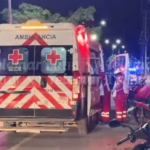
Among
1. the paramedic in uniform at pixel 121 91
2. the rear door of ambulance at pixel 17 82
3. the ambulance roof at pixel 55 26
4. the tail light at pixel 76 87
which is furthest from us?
the paramedic in uniform at pixel 121 91

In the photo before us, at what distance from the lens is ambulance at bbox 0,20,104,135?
9.24m

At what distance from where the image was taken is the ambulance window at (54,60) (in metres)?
9.27

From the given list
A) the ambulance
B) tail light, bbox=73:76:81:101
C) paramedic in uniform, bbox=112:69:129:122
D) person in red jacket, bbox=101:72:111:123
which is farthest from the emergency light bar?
paramedic in uniform, bbox=112:69:129:122

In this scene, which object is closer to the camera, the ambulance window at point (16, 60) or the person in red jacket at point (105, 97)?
the ambulance window at point (16, 60)

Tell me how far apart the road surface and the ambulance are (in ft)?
1.11

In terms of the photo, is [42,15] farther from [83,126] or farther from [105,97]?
[83,126]

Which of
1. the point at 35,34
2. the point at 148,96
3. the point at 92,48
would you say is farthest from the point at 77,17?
the point at 148,96

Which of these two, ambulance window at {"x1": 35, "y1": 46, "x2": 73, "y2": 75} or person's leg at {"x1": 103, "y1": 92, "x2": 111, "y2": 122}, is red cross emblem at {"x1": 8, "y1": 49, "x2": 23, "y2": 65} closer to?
ambulance window at {"x1": 35, "y1": 46, "x2": 73, "y2": 75}

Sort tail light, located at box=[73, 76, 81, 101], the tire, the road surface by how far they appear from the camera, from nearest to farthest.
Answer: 1. the road surface
2. tail light, located at box=[73, 76, 81, 101]
3. the tire

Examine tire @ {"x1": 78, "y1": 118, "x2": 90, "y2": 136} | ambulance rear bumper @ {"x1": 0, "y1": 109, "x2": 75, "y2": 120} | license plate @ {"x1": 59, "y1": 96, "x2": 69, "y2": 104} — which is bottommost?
tire @ {"x1": 78, "y1": 118, "x2": 90, "y2": 136}

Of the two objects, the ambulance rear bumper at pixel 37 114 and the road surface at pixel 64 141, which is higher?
the ambulance rear bumper at pixel 37 114

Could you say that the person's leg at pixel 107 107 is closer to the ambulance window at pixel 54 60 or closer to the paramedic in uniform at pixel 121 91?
the paramedic in uniform at pixel 121 91

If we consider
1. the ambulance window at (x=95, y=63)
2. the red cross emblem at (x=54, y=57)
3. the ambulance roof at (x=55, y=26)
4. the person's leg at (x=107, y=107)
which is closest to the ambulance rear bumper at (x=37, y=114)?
the red cross emblem at (x=54, y=57)

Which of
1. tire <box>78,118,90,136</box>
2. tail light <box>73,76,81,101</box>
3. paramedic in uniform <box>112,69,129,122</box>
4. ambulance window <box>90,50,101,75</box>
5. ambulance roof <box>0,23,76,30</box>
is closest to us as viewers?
tail light <box>73,76,81,101</box>
